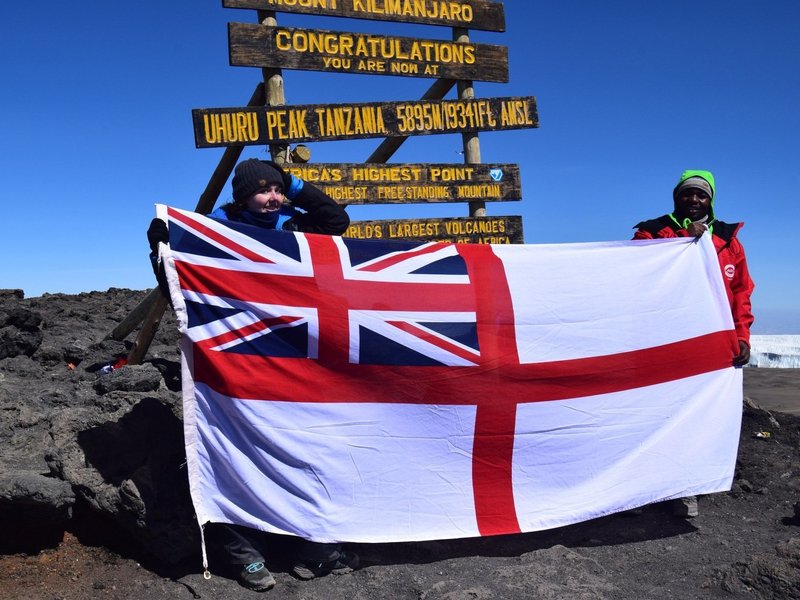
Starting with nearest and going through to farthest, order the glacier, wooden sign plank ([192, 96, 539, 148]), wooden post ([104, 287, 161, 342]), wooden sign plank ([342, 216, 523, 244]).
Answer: wooden sign plank ([192, 96, 539, 148]) < wooden sign plank ([342, 216, 523, 244]) < wooden post ([104, 287, 161, 342]) < the glacier

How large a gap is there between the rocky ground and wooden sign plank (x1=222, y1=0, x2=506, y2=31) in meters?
2.98

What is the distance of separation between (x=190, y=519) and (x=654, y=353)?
291cm

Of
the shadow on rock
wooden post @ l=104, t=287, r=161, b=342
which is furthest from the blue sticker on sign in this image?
the shadow on rock

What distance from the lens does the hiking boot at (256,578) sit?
364 centimetres

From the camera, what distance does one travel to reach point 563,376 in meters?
4.33

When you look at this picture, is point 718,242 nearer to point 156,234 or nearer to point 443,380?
point 443,380

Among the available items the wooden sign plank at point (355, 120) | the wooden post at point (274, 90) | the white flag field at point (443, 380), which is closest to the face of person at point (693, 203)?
the white flag field at point (443, 380)

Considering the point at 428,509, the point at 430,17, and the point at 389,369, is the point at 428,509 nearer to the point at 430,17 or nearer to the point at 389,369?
the point at 389,369

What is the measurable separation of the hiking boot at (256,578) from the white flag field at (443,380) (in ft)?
0.68

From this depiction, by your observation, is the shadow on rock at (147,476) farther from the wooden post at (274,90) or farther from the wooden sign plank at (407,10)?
the wooden sign plank at (407,10)

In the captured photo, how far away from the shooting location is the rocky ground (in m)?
3.68

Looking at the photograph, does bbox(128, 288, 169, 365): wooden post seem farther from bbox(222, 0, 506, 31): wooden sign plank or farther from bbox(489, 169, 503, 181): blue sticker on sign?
bbox(489, 169, 503, 181): blue sticker on sign

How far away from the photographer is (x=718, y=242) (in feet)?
15.9

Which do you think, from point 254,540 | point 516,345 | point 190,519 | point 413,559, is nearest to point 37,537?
point 190,519
